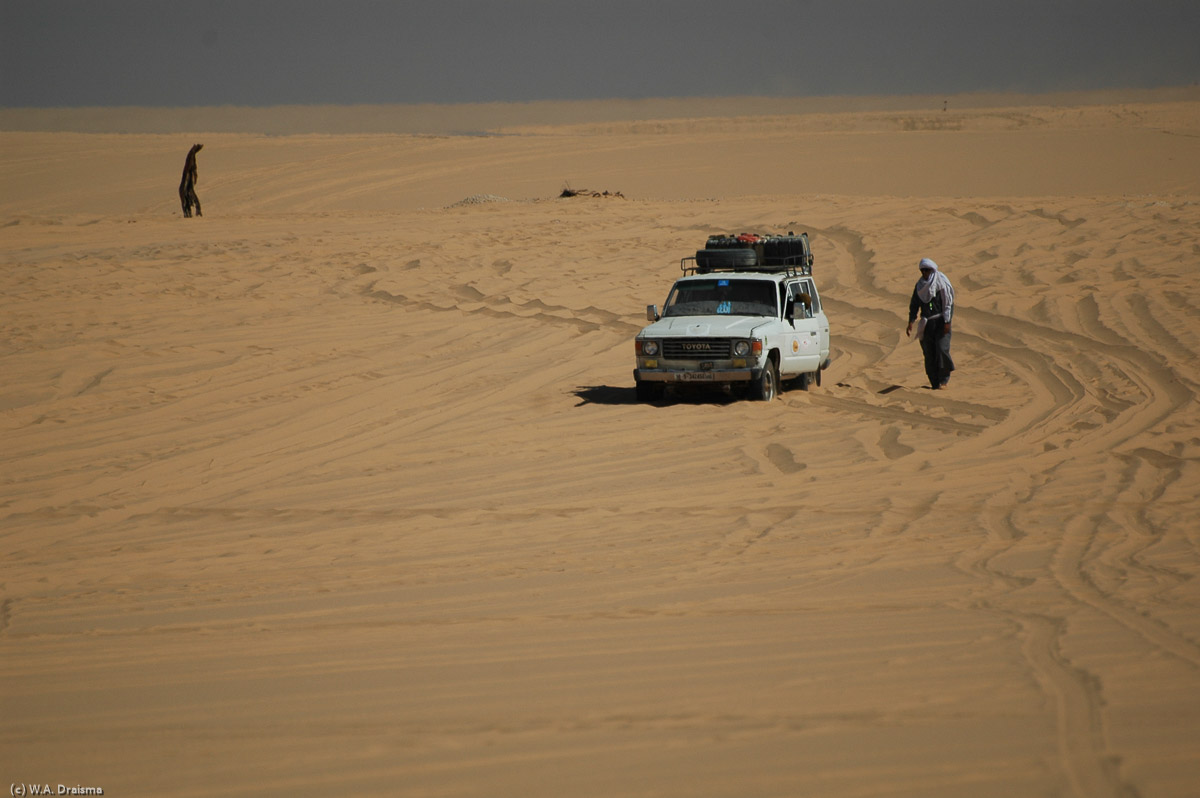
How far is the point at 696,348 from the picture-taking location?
1425 cm

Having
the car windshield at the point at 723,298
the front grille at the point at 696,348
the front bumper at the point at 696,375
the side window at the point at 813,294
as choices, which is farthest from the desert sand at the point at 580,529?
the car windshield at the point at 723,298

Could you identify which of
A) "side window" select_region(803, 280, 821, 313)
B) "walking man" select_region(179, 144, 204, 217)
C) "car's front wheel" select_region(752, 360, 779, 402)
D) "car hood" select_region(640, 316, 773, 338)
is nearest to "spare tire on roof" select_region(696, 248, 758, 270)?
"side window" select_region(803, 280, 821, 313)

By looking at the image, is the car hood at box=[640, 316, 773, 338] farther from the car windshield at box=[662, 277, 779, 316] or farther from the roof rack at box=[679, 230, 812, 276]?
the roof rack at box=[679, 230, 812, 276]

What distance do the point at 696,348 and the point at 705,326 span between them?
379 millimetres

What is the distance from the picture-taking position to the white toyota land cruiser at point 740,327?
1417cm

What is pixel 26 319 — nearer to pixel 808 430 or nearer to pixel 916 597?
pixel 808 430

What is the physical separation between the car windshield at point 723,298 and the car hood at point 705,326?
19 centimetres

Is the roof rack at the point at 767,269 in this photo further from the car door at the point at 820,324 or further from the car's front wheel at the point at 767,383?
the car's front wheel at the point at 767,383

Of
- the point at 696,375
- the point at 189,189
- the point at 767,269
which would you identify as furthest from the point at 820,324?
the point at 189,189

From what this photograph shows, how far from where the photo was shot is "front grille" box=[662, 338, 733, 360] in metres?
14.2

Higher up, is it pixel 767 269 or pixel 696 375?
pixel 767 269

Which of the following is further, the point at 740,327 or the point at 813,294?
the point at 813,294

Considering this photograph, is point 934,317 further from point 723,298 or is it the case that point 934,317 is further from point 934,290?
point 723,298

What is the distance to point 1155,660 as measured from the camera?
18.0 ft
